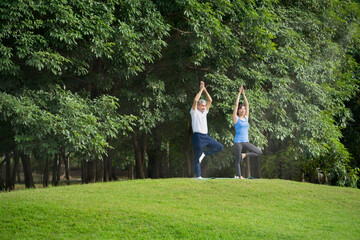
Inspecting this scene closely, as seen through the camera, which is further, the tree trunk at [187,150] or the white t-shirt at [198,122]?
the tree trunk at [187,150]

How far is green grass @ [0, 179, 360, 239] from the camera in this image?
31.5 feet

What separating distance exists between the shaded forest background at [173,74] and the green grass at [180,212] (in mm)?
A: 2487

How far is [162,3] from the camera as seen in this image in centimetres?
1634

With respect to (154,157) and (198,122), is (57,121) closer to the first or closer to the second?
(198,122)

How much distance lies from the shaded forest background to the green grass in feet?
8.16

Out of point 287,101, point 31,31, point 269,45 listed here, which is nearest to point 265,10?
point 269,45

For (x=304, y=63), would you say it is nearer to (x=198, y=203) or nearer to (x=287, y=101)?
(x=287, y=101)

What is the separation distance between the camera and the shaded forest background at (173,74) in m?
14.0

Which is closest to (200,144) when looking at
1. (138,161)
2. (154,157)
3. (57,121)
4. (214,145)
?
(214,145)

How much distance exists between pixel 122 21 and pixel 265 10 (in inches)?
241

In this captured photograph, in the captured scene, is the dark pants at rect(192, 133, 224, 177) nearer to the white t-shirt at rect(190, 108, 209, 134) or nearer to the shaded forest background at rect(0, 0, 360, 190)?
the white t-shirt at rect(190, 108, 209, 134)

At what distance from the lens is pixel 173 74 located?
62.3 ft

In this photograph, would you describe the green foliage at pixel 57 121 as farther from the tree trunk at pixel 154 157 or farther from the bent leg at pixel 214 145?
the tree trunk at pixel 154 157

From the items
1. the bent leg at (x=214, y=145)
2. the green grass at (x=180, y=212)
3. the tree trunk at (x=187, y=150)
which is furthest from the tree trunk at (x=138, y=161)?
the bent leg at (x=214, y=145)
